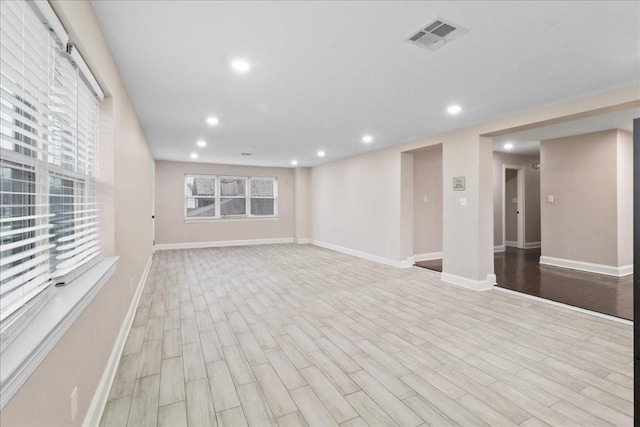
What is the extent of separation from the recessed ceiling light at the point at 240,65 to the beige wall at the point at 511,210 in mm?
7660

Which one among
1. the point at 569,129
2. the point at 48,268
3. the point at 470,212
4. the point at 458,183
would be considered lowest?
the point at 48,268

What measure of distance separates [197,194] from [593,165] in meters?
8.80

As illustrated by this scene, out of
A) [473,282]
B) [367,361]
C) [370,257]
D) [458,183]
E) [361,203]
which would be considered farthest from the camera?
[361,203]

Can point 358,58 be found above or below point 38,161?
above

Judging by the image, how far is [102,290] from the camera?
6.60 ft

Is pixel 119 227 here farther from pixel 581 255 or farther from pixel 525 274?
pixel 581 255

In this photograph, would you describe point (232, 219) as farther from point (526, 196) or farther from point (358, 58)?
point (526, 196)

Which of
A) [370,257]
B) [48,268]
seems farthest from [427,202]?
[48,268]

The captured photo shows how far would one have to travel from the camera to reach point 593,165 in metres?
5.32

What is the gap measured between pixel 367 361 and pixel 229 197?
7380mm

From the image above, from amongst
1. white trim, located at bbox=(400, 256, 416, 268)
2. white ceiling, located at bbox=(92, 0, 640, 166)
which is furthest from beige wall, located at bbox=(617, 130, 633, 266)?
white trim, located at bbox=(400, 256, 416, 268)

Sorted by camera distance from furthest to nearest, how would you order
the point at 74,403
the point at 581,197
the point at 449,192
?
the point at 581,197 → the point at 449,192 → the point at 74,403

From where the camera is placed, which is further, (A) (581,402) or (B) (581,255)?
(B) (581,255)

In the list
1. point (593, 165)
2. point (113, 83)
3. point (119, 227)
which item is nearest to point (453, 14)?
point (113, 83)
